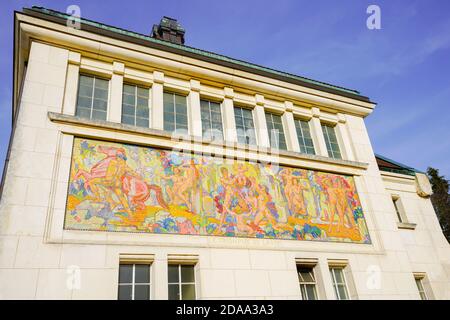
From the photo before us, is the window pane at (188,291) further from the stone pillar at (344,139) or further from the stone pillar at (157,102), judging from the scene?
the stone pillar at (344,139)

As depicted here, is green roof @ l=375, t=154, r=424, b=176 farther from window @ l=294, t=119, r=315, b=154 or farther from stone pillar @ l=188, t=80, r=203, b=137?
stone pillar @ l=188, t=80, r=203, b=137

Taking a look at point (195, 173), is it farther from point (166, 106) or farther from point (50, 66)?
point (50, 66)

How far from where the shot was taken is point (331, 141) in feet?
48.5

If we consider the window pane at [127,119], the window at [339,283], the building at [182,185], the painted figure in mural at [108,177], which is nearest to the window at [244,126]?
the building at [182,185]

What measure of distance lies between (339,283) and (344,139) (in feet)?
20.6

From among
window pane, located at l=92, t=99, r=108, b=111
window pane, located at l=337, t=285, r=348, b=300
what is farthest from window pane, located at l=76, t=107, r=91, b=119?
window pane, located at l=337, t=285, r=348, b=300

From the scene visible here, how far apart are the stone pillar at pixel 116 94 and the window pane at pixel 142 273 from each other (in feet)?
14.6

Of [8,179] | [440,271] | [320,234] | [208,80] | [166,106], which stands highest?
[208,80]

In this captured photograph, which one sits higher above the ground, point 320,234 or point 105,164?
point 105,164
